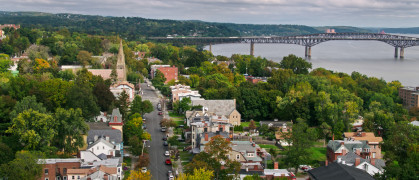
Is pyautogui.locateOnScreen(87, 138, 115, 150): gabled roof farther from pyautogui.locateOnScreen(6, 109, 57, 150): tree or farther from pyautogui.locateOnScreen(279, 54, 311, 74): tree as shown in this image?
pyautogui.locateOnScreen(279, 54, 311, 74): tree

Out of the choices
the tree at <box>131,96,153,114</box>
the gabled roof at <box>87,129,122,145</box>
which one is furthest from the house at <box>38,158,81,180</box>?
the tree at <box>131,96,153,114</box>

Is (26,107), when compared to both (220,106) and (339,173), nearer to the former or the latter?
(220,106)

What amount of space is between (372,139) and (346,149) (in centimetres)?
514

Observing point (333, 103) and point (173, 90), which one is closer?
point (333, 103)

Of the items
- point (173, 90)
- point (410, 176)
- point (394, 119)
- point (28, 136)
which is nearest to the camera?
point (410, 176)

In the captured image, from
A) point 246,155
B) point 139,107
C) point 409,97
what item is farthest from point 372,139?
point 409,97

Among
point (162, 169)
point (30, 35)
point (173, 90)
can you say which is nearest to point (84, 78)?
point (173, 90)

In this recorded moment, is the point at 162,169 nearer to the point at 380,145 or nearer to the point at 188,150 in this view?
the point at 188,150

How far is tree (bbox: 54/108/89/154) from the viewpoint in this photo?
36.5m

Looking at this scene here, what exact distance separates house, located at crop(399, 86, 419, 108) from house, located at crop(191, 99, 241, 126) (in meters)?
22.0

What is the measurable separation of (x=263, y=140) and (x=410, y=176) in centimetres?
1729

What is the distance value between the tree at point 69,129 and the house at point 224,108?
56.5ft

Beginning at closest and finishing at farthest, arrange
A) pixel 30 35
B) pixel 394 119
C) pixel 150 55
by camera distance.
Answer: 1. pixel 394 119
2. pixel 30 35
3. pixel 150 55

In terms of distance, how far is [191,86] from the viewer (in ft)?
234
